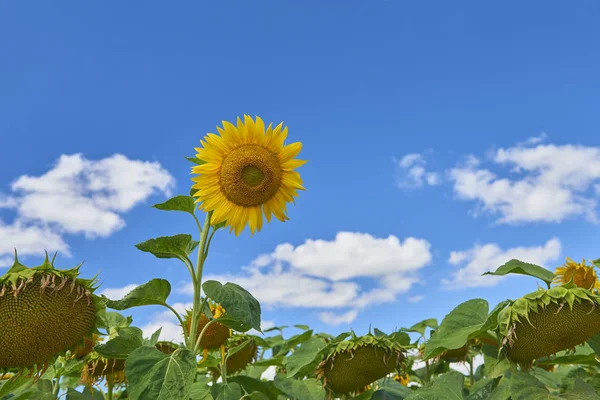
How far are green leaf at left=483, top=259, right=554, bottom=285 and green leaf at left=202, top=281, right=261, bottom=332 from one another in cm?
139

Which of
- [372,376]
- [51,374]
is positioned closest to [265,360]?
[372,376]

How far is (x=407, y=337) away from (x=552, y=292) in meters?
1.40

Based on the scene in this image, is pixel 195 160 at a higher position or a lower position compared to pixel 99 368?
higher

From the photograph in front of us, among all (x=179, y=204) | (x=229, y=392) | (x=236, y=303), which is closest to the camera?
(x=236, y=303)

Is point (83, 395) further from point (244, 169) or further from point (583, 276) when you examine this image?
point (583, 276)

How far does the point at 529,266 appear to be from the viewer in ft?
10.1

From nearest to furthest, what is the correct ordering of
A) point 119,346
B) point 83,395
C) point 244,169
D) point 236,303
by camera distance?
point 236,303 → point 119,346 → point 83,395 → point 244,169

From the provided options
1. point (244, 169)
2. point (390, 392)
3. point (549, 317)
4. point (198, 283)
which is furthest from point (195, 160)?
point (549, 317)

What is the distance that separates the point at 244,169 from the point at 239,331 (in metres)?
1.15

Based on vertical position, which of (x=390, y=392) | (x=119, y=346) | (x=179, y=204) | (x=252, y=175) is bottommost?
(x=390, y=392)

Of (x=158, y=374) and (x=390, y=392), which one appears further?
(x=390, y=392)

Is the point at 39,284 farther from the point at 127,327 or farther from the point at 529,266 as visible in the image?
the point at 529,266

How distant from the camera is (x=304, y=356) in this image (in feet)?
12.2

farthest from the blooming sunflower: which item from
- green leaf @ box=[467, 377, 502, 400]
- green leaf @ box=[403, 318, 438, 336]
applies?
green leaf @ box=[403, 318, 438, 336]
